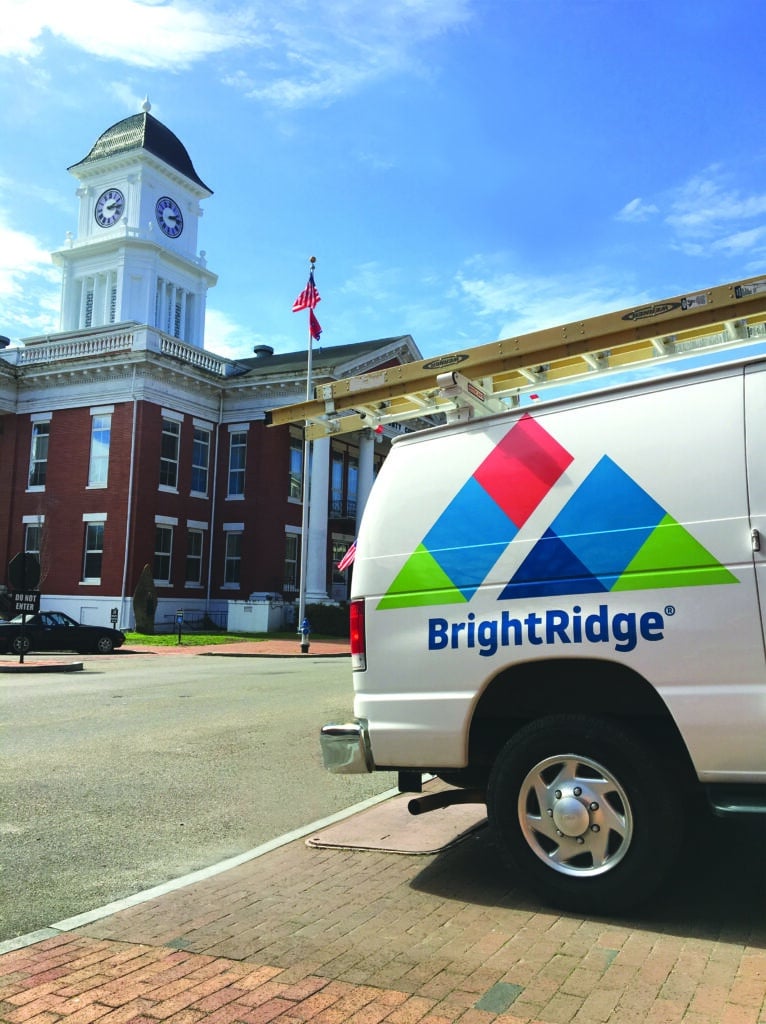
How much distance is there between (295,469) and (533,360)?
120 feet

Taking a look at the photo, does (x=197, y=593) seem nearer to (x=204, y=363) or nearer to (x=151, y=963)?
(x=204, y=363)

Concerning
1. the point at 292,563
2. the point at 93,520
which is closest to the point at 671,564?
the point at 93,520

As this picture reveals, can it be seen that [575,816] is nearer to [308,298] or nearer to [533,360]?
[533,360]

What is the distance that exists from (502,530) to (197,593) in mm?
35582

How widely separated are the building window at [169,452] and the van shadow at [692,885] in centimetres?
3353

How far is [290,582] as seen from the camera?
133 feet

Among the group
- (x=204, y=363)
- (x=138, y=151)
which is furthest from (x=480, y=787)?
(x=138, y=151)

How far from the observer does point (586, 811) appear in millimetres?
3998

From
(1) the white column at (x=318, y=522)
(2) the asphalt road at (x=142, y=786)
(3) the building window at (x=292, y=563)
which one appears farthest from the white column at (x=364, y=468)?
(2) the asphalt road at (x=142, y=786)

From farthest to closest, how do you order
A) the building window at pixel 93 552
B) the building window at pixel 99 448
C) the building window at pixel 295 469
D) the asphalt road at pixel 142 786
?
the building window at pixel 295 469, the building window at pixel 99 448, the building window at pixel 93 552, the asphalt road at pixel 142 786

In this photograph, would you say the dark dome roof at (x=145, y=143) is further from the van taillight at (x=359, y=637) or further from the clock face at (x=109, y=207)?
the van taillight at (x=359, y=637)

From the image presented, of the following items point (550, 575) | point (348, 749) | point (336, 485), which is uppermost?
point (336, 485)

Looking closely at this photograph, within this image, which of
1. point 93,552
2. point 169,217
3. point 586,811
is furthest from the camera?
point 169,217

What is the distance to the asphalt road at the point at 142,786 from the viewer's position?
16.6 ft
